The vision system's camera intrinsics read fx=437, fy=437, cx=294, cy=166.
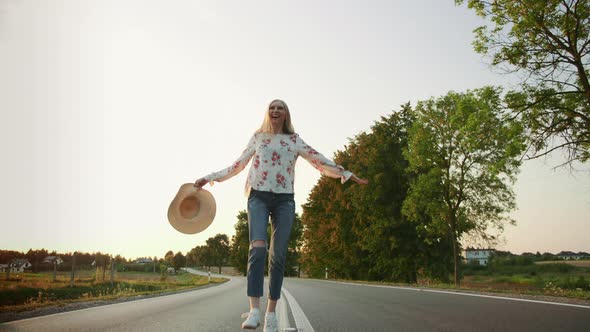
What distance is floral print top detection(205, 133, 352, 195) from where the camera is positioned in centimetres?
426

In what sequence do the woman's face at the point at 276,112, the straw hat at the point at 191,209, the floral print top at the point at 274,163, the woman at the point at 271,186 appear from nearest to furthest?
the woman at the point at 271,186
the floral print top at the point at 274,163
the woman's face at the point at 276,112
the straw hat at the point at 191,209

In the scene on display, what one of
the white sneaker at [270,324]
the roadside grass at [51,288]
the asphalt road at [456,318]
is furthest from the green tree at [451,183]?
the white sneaker at [270,324]

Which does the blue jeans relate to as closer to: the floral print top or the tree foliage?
the floral print top

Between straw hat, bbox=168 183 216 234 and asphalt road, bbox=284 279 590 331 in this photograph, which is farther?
straw hat, bbox=168 183 216 234

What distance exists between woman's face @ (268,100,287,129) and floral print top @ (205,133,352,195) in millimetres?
146

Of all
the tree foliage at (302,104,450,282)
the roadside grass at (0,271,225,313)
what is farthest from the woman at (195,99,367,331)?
the tree foliage at (302,104,450,282)

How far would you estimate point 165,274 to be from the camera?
4194cm

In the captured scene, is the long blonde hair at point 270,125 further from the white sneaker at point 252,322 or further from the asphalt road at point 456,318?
the asphalt road at point 456,318

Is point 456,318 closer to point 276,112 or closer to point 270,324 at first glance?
point 270,324

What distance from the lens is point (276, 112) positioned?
4.49m

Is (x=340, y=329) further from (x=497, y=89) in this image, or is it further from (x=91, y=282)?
(x=91, y=282)

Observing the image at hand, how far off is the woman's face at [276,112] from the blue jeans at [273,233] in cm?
78

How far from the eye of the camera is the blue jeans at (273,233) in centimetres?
395

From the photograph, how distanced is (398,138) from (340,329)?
97.9 feet
